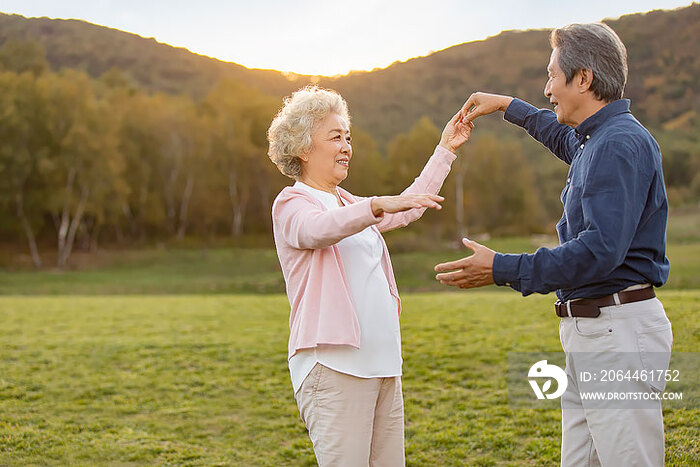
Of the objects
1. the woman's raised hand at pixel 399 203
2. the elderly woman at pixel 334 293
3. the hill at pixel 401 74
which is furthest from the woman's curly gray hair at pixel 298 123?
the hill at pixel 401 74

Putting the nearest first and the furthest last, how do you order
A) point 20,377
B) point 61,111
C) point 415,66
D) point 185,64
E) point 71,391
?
point 71,391 < point 20,377 < point 61,111 < point 185,64 < point 415,66

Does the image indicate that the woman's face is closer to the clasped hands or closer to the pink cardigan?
the pink cardigan

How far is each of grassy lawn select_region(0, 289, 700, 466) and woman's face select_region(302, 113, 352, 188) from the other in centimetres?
292

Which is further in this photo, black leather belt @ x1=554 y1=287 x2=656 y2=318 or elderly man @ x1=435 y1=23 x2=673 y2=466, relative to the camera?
black leather belt @ x1=554 y1=287 x2=656 y2=318

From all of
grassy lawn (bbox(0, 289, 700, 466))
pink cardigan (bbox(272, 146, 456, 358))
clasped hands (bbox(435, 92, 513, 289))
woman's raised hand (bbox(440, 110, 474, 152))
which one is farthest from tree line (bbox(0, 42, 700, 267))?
clasped hands (bbox(435, 92, 513, 289))

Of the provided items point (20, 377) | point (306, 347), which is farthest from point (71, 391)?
point (306, 347)

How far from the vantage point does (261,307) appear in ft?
49.2

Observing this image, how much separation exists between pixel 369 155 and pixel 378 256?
40129 mm

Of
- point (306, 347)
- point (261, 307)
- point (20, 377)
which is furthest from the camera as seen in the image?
point (261, 307)

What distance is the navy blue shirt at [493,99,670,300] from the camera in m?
2.28

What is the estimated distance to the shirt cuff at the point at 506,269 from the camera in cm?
238

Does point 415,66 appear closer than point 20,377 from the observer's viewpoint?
No

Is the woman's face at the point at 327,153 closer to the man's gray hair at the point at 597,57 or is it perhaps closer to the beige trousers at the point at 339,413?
the beige trousers at the point at 339,413

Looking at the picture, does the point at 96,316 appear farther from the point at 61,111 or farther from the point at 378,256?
the point at 61,111
